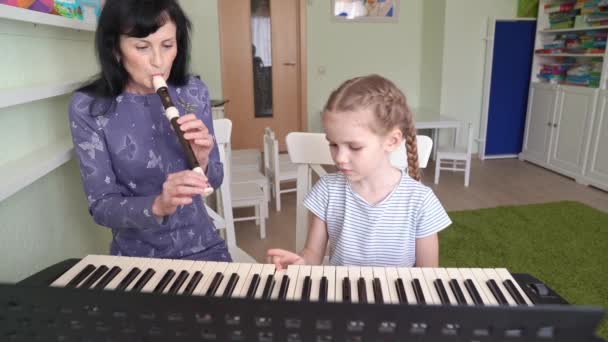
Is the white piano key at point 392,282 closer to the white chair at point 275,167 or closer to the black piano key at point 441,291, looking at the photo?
the black piano key at point 441,291

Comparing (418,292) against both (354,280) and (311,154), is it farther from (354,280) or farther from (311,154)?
(311,154)

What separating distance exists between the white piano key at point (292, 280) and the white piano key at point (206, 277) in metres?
0.13

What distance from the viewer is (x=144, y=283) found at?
0.70 m

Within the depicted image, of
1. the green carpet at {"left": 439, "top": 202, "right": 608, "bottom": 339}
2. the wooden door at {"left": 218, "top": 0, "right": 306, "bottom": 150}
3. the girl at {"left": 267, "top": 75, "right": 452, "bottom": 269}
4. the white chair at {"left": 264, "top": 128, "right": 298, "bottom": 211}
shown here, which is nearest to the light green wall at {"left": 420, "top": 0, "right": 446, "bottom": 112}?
the wooden door at {"left": 218, "top": 0, "right": 306, "bottom": 150}

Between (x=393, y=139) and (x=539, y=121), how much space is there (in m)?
4.18

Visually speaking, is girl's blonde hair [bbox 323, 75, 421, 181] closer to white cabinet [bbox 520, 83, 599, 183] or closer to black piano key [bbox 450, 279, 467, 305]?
black piano key [bbox 450, 279, 467, 305]

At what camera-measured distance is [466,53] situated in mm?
4562

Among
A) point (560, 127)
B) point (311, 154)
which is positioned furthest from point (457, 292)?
point (560, 127)

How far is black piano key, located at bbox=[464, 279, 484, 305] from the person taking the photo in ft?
2.10

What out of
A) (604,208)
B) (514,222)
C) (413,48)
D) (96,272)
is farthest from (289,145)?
(413,48)

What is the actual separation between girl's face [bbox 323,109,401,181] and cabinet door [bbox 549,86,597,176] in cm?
364

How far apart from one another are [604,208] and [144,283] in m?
3.63

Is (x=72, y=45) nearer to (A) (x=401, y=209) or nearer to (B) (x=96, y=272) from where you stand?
(B) (x=96, y=272)

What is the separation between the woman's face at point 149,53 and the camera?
98cm
